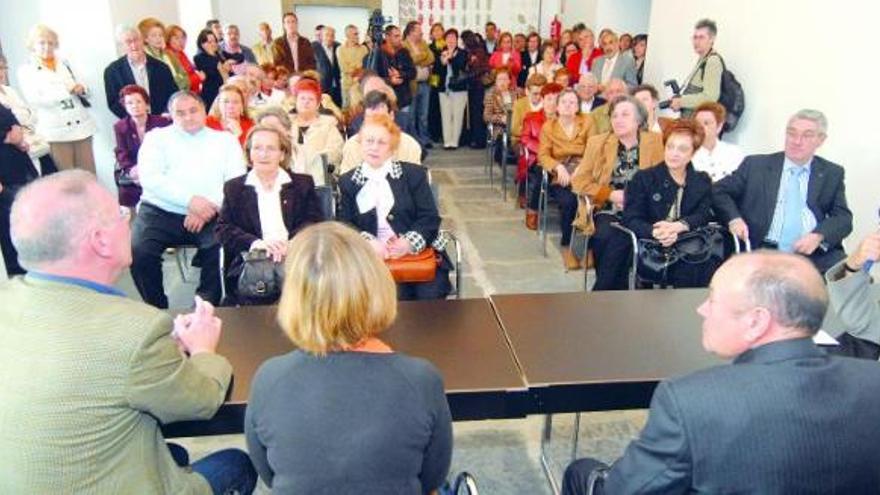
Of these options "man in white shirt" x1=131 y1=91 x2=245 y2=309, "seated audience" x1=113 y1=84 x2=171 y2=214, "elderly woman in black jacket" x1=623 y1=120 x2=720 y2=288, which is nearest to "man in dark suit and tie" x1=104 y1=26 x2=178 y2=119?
"seated audience" x1=113 y1=84 x2=171 y2=214

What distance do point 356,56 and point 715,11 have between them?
4.38 metres

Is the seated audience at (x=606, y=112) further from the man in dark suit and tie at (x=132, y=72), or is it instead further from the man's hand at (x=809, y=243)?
the man in dark suit and tie at (x=132, y=72)

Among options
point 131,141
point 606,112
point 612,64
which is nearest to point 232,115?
point 131,141

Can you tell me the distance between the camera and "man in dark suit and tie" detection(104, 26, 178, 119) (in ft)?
17.2

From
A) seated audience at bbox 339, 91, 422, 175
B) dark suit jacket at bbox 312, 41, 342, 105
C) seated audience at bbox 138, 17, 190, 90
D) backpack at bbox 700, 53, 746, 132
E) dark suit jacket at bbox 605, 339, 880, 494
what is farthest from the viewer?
dark suit jacket at bbox 312, 41, 342, 105

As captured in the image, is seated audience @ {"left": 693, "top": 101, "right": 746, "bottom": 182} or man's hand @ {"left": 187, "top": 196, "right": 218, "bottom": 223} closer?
man's hand @ {"left": 187, "top": 196, "right": 218, "bottom": 223}

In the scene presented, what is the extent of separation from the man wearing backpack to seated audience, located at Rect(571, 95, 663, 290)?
1.22 m

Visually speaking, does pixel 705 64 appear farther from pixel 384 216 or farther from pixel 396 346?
pixel 396 346

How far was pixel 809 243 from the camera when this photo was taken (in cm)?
329

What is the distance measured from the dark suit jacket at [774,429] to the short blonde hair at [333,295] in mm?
631

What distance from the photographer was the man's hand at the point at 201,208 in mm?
3592

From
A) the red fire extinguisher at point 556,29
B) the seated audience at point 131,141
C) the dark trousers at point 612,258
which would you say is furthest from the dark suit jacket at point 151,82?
the red fire extinguisher at point 556,29

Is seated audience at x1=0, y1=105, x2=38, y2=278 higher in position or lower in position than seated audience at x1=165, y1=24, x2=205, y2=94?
lower

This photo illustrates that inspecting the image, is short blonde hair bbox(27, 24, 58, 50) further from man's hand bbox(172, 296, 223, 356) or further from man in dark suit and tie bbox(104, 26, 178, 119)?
man's hand bbox(172, 296, 223, 356)
